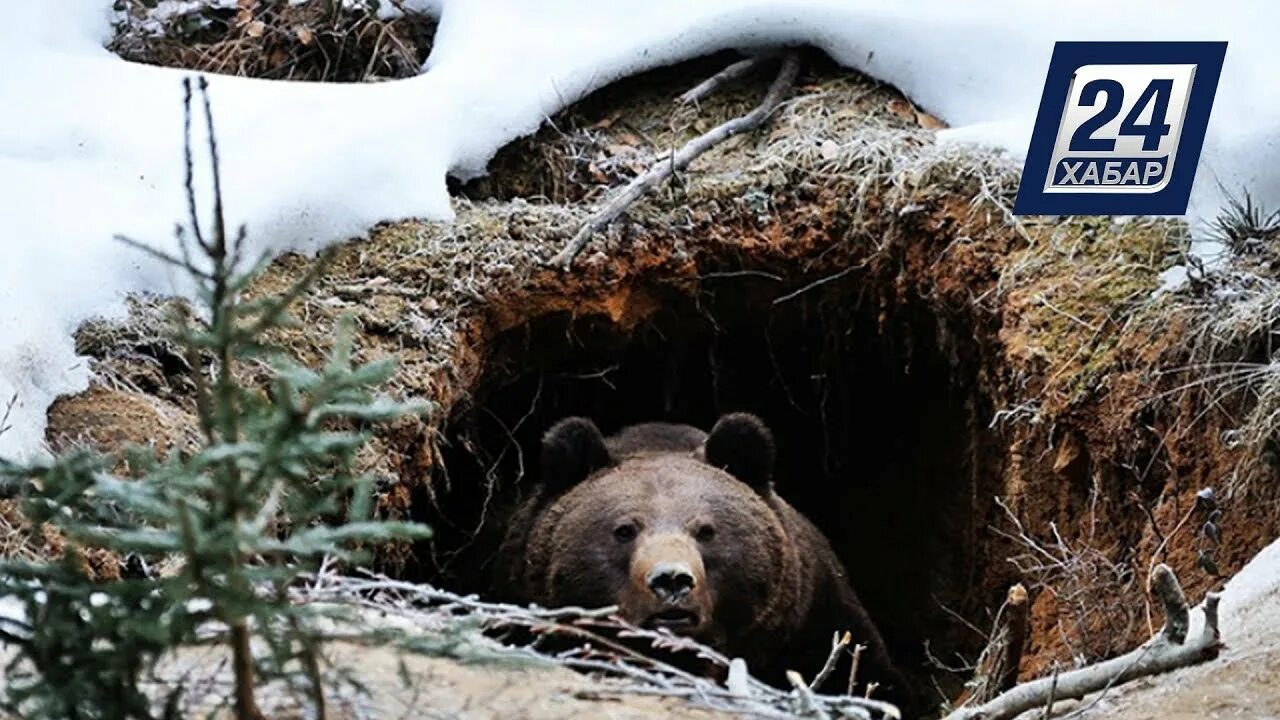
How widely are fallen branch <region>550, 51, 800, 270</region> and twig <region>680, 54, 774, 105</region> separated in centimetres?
14

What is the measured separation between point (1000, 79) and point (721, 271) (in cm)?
151

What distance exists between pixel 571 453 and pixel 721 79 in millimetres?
1951

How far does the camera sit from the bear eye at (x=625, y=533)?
25.1 feet

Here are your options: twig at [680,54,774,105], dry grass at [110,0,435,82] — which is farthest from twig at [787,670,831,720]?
dry grass at [110,0,435,82]

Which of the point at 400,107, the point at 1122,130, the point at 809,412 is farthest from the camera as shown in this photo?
the point at 809,412

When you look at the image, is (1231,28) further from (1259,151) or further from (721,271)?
(721,271)

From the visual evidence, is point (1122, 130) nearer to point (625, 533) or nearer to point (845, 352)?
point (845, 352)

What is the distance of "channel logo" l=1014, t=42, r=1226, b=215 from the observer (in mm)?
7711

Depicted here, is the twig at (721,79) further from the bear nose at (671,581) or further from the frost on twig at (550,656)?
the frost on twig at (550,656)

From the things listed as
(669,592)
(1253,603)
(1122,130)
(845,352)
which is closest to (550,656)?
(1253,603)

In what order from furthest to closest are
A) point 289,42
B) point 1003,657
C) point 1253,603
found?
point 289,42, point 1003,657, point 1253,603

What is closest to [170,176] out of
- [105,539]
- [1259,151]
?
[1259,151]

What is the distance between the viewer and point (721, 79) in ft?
29.1

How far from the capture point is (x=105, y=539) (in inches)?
123
